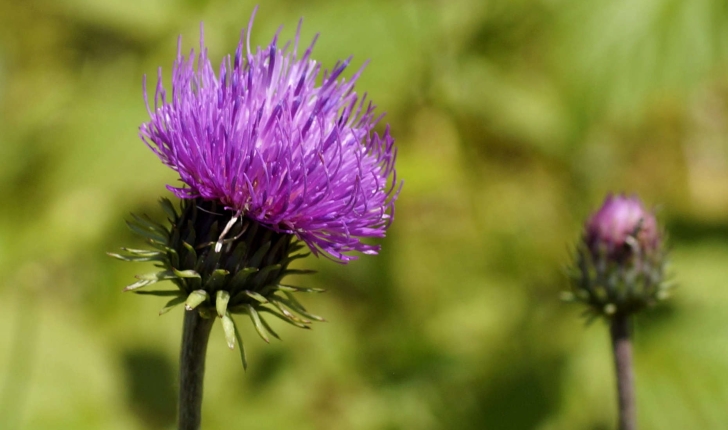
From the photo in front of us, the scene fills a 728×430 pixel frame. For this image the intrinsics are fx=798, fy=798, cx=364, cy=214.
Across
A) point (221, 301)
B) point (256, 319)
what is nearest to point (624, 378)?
point (256, 319)

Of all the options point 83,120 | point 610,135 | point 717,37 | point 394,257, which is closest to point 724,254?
point 610,135

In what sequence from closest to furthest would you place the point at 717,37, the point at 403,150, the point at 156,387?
1. the point at 717,37
2. the point at 156,387
3. the point at 403,150

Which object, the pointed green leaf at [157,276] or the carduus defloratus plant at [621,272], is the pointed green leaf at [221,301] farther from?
the carduus defloratus plant at [621,272]

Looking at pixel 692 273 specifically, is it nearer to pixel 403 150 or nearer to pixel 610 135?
pixel 610 135

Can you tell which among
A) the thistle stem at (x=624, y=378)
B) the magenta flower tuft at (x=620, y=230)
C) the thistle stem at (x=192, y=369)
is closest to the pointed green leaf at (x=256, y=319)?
the thistle stem at (x=192, y=369)

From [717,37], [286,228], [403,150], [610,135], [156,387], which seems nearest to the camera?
[286,228]

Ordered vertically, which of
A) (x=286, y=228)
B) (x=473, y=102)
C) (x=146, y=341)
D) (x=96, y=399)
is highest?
(x=473, y=102)
